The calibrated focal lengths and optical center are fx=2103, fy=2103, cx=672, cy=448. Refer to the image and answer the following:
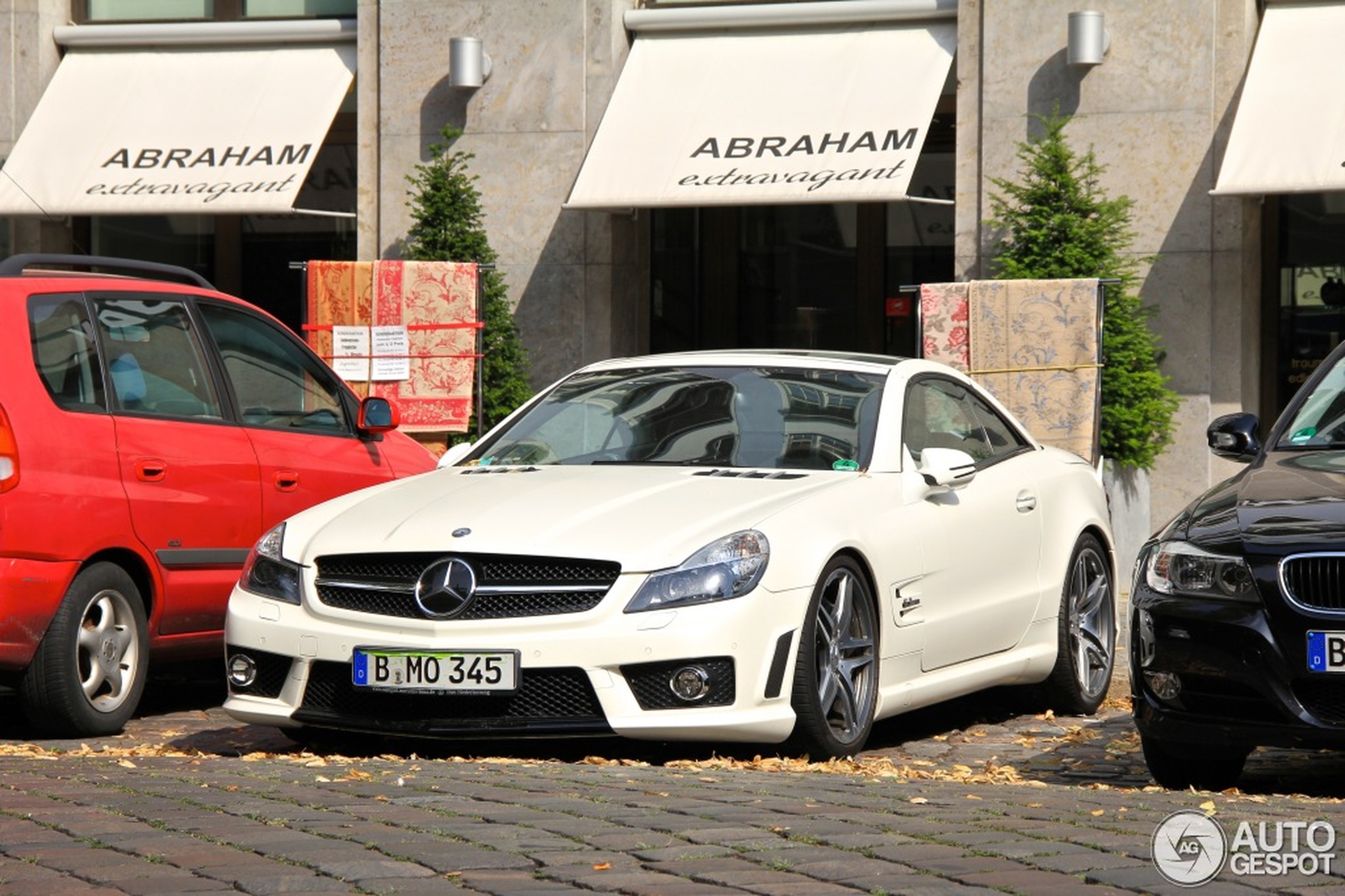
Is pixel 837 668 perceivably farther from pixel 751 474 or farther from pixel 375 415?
pixel 375 415

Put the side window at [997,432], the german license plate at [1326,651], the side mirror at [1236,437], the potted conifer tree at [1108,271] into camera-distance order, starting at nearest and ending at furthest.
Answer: the german license plate at [1326,651] < the side mirror at [1236,437] < the side window at [997,432] < the potted conifer tree at [1108,271]

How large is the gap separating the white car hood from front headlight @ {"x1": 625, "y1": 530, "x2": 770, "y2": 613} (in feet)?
0.12

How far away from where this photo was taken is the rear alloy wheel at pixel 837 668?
6766mm

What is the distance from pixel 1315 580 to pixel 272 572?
342 cm

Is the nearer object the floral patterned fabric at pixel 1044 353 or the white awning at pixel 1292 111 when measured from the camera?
the white awning at pixel 1292 111

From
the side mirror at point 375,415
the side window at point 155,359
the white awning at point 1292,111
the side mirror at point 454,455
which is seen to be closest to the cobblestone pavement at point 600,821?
the side mirror at point 454,455

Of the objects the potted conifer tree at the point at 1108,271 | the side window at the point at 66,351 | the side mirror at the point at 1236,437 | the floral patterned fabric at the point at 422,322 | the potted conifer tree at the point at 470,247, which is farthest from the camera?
the potted conifer tree at the point at 470,247

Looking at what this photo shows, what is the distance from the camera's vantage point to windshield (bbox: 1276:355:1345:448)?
7.45m

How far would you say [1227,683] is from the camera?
6.32m

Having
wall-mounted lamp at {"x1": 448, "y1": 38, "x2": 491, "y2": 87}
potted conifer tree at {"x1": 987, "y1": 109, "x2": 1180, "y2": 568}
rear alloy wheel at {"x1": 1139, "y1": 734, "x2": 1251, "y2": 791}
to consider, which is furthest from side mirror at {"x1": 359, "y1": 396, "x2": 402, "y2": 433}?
wall-mounted lamp at {"x1": 448, "y1": 38, "x2": 491, "y2": 87}

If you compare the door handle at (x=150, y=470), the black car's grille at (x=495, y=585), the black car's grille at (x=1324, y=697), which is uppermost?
the door handle at (x=150, y=470)

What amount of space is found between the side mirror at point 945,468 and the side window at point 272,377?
9.70 ft

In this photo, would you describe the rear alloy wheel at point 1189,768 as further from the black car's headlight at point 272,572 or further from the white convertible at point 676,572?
the black car's headlight at point 272,572

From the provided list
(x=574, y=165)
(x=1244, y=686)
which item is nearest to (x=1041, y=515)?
(x=1244, y=686)
